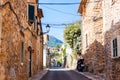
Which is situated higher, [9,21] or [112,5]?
[112,5]

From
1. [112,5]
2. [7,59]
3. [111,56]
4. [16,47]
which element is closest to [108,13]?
[112,5]

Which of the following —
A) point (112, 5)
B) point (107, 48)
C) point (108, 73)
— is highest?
point (112, 5)

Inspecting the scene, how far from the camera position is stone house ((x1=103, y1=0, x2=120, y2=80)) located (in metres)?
13.0

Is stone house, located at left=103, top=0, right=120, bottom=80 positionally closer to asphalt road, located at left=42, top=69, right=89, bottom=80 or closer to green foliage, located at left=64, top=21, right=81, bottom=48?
asphalt road, located at left=42, top=69, right=89, bottom=80

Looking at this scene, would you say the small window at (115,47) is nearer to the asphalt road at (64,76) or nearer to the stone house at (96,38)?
the asphalt road at (64,76)

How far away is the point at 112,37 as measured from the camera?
13.9m

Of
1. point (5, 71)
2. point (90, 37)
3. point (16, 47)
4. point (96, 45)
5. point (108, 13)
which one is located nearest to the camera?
point (5, 71)

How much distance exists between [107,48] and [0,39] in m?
7.25

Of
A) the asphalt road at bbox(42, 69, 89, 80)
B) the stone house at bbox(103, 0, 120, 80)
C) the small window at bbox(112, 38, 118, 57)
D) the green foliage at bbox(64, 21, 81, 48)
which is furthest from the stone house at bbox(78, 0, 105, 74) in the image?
the green foliage at bbox(64, 21, 81, 48)

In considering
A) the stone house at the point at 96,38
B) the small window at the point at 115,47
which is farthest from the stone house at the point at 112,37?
the stone house at the point at 96,38

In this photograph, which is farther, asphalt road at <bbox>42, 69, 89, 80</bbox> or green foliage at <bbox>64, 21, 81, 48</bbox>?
green foliage at <bbox>64, 21, 81, 48</bbox>

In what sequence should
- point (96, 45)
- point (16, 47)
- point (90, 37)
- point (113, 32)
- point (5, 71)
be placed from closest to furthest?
point (5, 71) < point (16, 47) < point (113, 32) < point (96, 45) < point (90, 37)

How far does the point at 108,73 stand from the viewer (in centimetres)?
1520

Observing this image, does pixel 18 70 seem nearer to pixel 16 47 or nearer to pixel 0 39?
pixel 16 47
